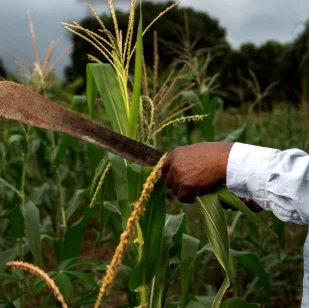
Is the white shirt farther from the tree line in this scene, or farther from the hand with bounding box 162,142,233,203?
the tree line

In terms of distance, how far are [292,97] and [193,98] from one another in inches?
675

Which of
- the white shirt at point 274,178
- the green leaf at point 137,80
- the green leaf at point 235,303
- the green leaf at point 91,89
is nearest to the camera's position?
the white shirt at point 274,178

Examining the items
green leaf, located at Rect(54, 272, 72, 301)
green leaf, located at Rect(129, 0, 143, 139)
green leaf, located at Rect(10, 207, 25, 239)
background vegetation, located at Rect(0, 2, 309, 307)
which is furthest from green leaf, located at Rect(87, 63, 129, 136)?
green leaf, located at Rect(10, 207, 25, 239)

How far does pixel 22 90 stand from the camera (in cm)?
140

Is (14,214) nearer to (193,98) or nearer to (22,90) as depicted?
(193,98)

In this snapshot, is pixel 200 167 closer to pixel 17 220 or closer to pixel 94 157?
pixel 94 157

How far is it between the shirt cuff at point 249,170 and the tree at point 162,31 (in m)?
20.2

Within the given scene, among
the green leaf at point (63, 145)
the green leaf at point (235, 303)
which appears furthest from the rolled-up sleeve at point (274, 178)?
the green leaf at point (63, 145)

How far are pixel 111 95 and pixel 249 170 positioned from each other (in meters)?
0.60

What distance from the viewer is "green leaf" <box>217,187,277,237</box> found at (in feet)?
4.84

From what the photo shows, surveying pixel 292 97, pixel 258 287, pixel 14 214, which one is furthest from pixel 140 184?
pixel 292 97

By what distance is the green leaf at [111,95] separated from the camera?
1.76 m

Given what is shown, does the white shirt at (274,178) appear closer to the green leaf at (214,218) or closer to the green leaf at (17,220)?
the green leaf at (214,218)

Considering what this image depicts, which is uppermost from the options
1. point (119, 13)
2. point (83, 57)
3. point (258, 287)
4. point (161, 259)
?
point (119, 13)
